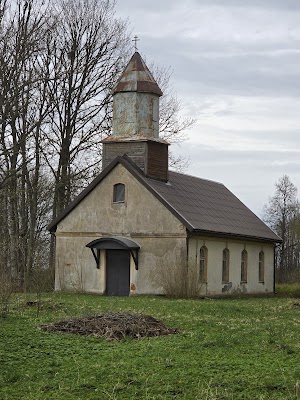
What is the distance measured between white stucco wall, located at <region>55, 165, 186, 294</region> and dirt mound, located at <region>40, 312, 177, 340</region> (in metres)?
13.6

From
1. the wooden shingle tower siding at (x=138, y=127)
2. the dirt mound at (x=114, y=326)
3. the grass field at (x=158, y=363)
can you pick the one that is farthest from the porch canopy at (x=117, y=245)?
the dirt mound at (x=114, y=326)

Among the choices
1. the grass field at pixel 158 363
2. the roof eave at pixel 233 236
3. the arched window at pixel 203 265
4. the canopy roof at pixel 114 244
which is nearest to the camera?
the grass field at pixel 158 363

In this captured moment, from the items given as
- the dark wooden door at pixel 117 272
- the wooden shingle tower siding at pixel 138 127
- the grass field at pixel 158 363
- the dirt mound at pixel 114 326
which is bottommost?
the grass field at pixel 158 363

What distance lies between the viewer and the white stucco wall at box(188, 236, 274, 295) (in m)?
31.8

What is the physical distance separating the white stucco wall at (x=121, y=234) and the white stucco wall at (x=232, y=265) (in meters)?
1.07

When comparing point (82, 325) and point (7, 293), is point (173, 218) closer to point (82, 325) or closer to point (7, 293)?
point (7, 293)

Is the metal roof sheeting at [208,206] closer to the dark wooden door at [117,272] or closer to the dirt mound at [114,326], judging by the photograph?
the dark wooden door at [117,272]

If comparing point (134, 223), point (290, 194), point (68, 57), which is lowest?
point (134, 223)

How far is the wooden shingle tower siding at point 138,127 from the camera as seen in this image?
108 ft

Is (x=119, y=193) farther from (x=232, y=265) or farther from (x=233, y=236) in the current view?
(x=232, y=265)

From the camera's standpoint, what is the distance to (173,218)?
31.2 m

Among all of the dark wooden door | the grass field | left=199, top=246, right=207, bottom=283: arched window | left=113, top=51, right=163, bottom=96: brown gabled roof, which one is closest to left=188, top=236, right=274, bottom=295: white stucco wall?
left=199, top=246, right=207, bottom=283: arched window

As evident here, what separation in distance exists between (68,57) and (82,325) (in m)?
25.6

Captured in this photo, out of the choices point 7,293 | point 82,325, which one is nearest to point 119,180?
point 7,293
